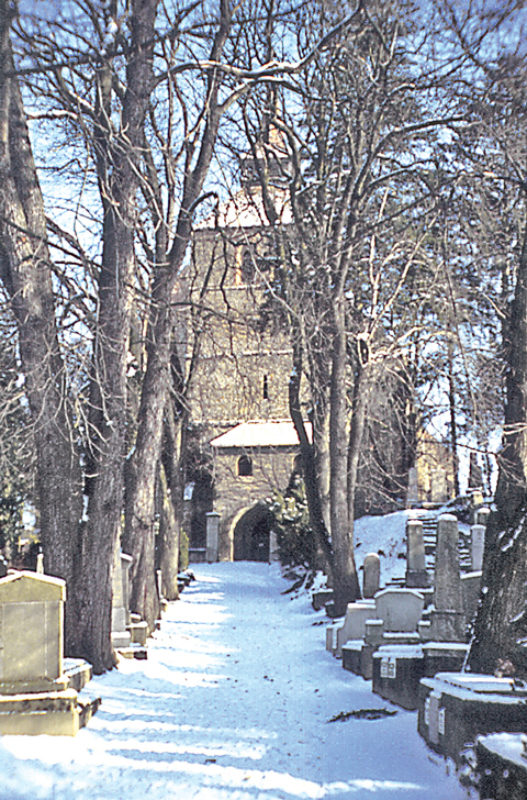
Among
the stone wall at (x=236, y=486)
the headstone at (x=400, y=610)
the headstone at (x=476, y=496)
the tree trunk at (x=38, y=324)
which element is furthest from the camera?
the stone wall at (x=236, y=486)

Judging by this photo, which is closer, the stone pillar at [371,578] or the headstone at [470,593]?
the headstone at [470,593]

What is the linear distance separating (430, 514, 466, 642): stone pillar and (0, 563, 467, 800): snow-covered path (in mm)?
922

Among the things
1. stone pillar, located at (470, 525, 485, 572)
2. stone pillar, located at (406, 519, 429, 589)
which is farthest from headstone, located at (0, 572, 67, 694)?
stone pillar, located at (406, 519, 429, 589)

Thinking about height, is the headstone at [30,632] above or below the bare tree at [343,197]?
below

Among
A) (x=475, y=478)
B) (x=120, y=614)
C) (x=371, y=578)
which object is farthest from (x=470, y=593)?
(x=475, y=478)

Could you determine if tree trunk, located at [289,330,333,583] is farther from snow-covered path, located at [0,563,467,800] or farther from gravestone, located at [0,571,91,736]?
gravestone, located at [0,571,91,736]

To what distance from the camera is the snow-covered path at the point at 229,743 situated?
18.3 ft

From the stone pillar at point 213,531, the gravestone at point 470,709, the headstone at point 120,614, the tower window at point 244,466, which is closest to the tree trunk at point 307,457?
the headstone at point 120,614

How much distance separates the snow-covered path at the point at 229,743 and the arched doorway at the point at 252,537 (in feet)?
90.1

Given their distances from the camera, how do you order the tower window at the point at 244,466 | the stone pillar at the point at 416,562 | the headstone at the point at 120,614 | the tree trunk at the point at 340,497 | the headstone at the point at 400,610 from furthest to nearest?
the tower window at the point at 244,466 < the stone pillar at the point at 416,562 < the tree trunk at the point at 340,497 < the headstone at the point at 120,614 < the headstone at the point at 400,610

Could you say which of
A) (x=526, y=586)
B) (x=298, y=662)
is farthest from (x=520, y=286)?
(x=298, y=662)

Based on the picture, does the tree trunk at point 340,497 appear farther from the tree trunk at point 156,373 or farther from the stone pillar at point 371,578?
the tree trunk at point 156,373

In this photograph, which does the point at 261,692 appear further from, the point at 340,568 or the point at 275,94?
the point at 275,94

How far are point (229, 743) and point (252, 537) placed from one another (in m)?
34.1
